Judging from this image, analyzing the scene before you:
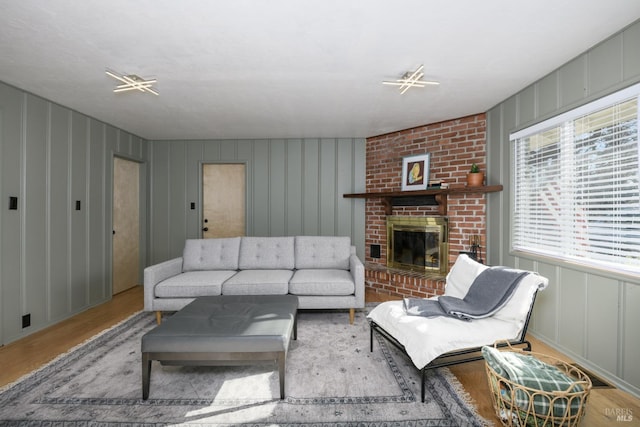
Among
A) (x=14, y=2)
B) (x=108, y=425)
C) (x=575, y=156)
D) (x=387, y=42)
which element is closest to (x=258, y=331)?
(x=108, y=425)

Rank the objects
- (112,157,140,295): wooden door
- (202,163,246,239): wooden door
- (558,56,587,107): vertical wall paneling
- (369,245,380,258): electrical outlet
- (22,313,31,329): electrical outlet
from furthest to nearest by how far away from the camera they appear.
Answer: (202,163,246,239): wooden door < (369,245,380,258): electrical outlet < (112,157,140,295): wooden door < (22,313,31,329): electrical outlet < (558,56,587,107): vertical wall paneling

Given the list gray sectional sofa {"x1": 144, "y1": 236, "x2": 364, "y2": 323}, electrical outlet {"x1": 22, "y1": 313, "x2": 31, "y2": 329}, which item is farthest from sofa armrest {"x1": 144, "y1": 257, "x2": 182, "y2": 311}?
electrical outlet {"x1": 22, "y1": 313, "x2": 31, "y2": 329}

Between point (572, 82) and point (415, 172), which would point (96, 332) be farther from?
point (572, 82)

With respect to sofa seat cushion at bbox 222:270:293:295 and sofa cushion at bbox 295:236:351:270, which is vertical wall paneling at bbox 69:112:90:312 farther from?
sofa cushion at bbox 295:236:351:270

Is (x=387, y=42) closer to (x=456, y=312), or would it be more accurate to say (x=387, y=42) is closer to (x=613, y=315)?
(x=456, y=312)

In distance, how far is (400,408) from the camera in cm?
163

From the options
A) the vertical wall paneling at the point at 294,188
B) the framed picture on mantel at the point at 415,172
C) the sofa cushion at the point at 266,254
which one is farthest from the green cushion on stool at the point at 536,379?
the vertical wall paneling at the point at 294,188

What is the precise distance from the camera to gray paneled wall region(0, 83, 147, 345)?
253 centimetres

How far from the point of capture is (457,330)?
5.86 feet

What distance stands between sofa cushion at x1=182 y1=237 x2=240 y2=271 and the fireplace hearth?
214 centimetres

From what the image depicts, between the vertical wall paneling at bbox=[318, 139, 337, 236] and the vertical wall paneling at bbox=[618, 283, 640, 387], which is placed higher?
the vertical wall paneling at bbox=[318, 139, 337, 236]

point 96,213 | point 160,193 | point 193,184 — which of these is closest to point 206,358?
point 96,213

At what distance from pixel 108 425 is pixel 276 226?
124 inches

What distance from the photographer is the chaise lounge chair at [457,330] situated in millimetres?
1688
